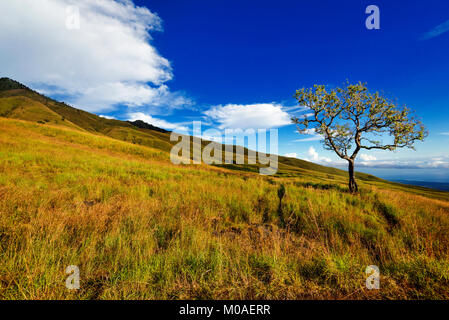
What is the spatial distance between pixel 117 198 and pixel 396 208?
1094cm

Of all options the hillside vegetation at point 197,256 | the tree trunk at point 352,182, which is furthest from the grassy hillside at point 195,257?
the tree trunk at point 352,182

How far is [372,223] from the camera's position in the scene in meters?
5.23

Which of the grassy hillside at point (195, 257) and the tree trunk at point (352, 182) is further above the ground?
the tree trunk at point (352, 182)

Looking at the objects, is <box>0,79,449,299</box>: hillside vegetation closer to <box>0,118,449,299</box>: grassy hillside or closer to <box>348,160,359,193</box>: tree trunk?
<box>0,118,449,299</box>: grassy hillside

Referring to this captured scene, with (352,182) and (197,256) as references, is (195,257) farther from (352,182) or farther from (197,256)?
→ (352,182)

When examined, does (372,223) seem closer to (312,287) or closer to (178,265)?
(312,287)

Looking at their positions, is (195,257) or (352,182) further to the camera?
(352,182)

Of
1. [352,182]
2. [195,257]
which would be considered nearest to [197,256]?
[195,257]

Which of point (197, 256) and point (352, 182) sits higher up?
point (352, 182)

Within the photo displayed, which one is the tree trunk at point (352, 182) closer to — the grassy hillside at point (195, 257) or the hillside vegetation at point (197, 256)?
the hillside vegetation at point (197, 256)

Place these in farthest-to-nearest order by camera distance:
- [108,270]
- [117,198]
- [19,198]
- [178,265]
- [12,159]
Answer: [12,159]
[117,198]
[19,198]
[178,265]
[108,270]

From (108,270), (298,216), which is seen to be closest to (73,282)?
(108,270)

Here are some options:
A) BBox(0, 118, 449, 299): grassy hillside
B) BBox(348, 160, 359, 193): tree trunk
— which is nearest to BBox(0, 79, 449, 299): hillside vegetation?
BBox(0, 118, 449, 299): grassy hillside
